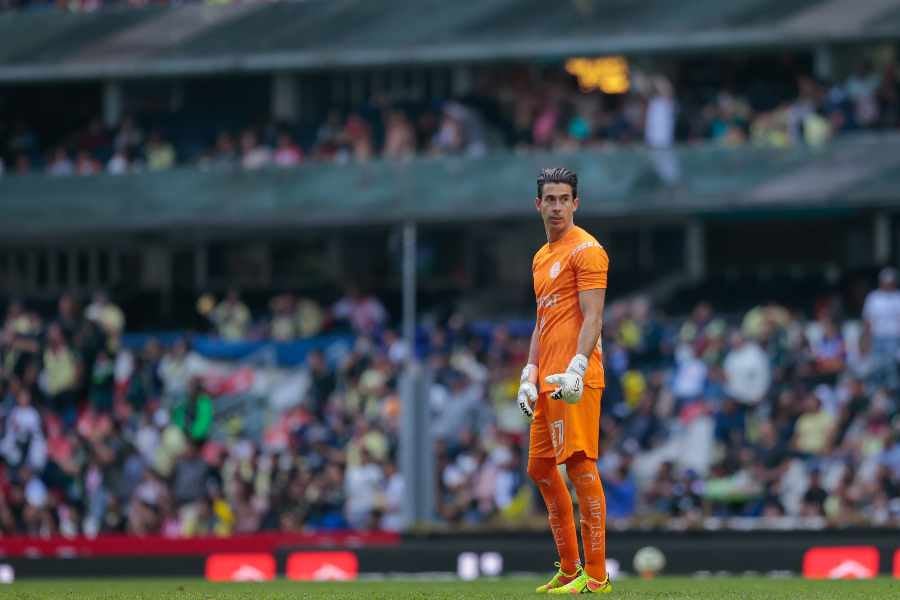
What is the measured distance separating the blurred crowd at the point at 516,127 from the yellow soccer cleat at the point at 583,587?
686 inches

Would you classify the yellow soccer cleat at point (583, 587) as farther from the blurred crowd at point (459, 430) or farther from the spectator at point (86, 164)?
the spectator at point (86, 164)

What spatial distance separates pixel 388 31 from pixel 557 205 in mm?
19480

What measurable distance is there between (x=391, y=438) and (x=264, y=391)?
9.61 ft

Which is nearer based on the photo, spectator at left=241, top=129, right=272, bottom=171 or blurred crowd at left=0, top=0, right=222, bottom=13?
spectator at left=241, top=129, right=272, bottom=171

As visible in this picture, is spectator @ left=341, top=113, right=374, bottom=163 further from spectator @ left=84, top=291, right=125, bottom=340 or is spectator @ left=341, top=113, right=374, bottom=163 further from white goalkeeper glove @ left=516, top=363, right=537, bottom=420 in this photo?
white goalkeeper glove @ left=516, top=363, right=537, bottom=420

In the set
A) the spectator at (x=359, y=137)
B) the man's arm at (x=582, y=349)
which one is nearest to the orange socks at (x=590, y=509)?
the man's arm at (x=582, y=349)

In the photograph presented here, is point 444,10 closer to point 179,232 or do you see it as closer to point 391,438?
point 179,232

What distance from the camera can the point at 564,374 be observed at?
10.1 meters

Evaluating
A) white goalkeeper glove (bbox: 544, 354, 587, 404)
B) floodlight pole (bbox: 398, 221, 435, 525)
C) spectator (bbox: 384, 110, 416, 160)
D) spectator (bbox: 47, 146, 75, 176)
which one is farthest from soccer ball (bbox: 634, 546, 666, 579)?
spectator (bbox: 47, 146, 75, 176)

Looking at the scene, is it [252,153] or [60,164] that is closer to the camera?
[252,153]

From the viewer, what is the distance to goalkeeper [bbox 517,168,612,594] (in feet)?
33.7

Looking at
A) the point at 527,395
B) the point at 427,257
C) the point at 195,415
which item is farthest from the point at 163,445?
the point at 527,395

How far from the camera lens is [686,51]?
2855 centimetres

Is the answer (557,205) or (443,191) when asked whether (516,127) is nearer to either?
(443,191)
